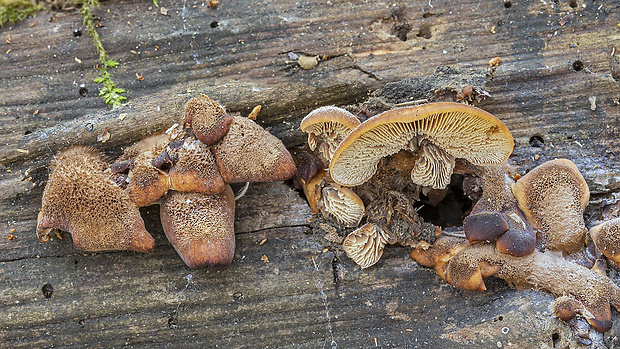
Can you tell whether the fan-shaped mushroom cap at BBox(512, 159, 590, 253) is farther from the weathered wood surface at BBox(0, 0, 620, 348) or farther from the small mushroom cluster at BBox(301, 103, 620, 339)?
the weathered wood surface at BBox(0, 0, 620, 348)

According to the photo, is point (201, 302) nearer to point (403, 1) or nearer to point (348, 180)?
point (348, 180)

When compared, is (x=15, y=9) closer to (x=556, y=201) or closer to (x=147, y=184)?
(x=147, y=184)

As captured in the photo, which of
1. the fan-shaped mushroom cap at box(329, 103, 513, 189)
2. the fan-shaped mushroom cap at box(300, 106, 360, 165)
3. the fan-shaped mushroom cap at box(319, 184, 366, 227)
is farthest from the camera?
the fan-shaped mushroom cap at box(319, 184, 366, 227)

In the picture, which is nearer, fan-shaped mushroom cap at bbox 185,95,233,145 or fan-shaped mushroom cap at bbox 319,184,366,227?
fan-shaped mushroom cap at bbox 185,95,233,145

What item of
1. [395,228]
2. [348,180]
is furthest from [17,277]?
[395,228]

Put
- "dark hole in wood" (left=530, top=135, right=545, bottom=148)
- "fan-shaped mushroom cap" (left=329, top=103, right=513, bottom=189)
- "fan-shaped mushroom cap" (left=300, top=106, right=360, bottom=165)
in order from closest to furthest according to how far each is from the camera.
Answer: "fan-shaped mushroom cap" (left=329, top=103, right=513, bottom=189)
"fan-shaped mushroom cap" (left=300, top=106, right=360, bottom=165)
"dark hole in wood" (left=530, top=135, right=545, bottom=148)

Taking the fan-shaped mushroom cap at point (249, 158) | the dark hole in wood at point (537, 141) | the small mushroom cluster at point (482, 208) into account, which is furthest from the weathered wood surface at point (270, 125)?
the fan-shaped mushroom cap at point (249, 158)

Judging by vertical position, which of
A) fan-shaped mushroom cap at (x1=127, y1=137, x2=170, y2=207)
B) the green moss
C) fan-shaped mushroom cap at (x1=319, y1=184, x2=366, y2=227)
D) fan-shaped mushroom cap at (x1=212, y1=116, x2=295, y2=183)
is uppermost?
the green moss

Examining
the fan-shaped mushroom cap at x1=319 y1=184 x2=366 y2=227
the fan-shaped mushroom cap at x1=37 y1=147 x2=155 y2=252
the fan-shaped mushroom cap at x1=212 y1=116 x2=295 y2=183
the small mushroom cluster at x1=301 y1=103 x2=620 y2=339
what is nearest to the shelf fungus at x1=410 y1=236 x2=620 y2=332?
the small mushroom cluster at x1=301 y1=103 x2=620 y2=339

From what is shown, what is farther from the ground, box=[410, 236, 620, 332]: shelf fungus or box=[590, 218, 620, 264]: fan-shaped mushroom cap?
box=[590, 218, 620, 264]: fan-shaped mushroom cap
